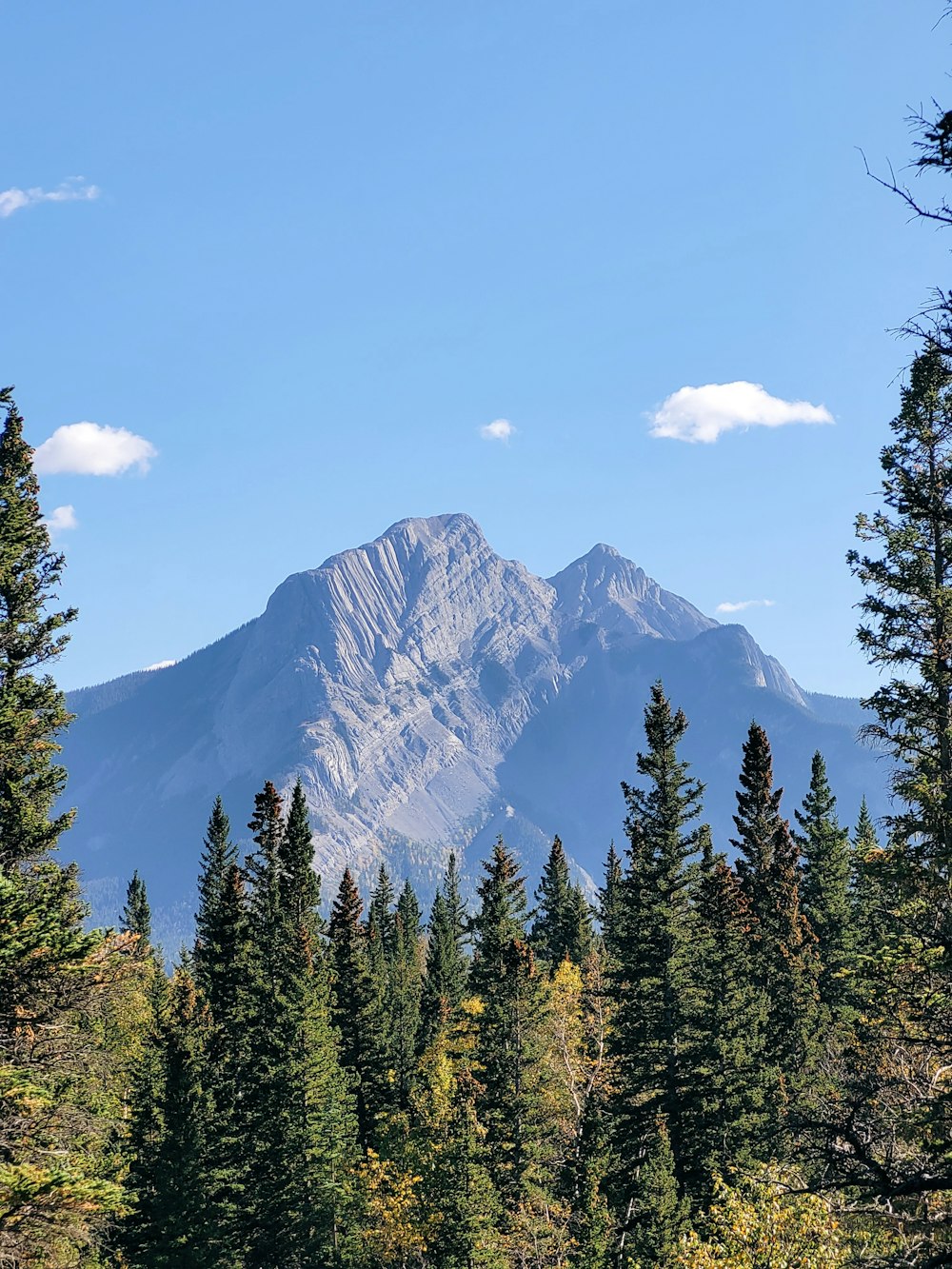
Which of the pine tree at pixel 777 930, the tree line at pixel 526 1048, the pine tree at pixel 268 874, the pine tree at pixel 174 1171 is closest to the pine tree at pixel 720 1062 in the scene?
the tree line at pixel 526 1048

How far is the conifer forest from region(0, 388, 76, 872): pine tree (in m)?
0.07

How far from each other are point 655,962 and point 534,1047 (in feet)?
25.1

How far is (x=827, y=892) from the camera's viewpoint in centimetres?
6328

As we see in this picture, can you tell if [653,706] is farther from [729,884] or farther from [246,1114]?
[246,1114]

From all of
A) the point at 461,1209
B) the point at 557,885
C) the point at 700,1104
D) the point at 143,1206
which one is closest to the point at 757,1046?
the point at 700,1104

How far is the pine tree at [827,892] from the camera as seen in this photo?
201 feet

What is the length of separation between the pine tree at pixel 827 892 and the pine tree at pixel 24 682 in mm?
45406

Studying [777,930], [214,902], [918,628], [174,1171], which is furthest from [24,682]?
[214,902]

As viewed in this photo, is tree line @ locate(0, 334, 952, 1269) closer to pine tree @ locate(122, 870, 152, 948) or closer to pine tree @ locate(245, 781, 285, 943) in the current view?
pine tree @ locate(245, 781, 285, 943)

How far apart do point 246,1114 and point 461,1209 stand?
17678 millimetres

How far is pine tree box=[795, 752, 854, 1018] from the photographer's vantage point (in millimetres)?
61406

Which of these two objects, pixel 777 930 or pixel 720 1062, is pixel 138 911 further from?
pixel 720 1062

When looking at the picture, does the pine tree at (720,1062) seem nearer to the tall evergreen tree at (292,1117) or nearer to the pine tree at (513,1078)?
the pine tree at (513,1078)

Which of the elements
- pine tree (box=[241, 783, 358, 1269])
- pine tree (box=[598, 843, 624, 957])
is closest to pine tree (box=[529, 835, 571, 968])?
pine tree (box=[598, 843, 624, 957])
